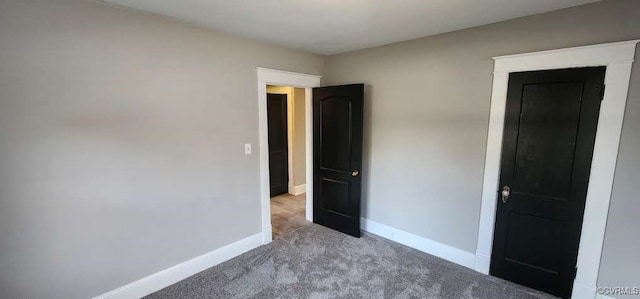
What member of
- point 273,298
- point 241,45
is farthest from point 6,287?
point 241,45

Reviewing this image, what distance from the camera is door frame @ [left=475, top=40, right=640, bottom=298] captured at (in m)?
1.86

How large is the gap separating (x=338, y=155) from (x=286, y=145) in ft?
6.28

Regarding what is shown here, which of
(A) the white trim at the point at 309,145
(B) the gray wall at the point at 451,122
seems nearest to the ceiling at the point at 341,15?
(B) the gray wall at the point at 451,122

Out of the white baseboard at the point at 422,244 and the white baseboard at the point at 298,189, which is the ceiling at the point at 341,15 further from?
the white baseboard at the point at 298,189

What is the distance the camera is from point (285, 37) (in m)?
2.71

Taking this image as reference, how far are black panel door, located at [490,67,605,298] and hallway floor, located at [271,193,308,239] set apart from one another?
2.40m

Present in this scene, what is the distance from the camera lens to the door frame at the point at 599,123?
1.86m

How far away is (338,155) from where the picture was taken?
11.1 feet

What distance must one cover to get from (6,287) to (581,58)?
429 cm

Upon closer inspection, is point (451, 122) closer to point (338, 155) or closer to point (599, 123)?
point (599, 123)

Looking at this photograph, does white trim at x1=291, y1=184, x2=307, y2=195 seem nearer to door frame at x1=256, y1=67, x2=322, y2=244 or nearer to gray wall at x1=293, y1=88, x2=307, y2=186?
gray wall at x1=293, y1=88, x2=307, y2=186

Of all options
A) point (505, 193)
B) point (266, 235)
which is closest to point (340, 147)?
point (266, 235)

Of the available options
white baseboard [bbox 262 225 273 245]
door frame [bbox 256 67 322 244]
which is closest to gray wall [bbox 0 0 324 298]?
door frame [bbox 256 67 322 244]

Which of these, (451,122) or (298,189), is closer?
(451,122)
